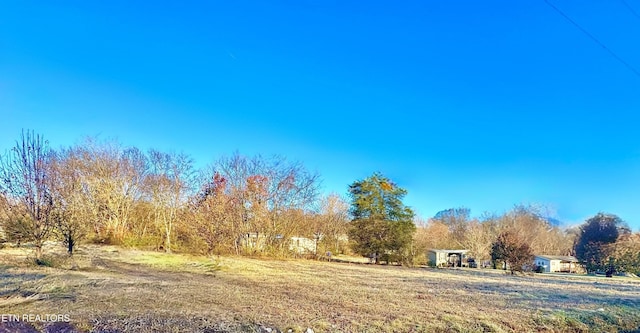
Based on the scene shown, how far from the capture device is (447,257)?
37688 millimetres

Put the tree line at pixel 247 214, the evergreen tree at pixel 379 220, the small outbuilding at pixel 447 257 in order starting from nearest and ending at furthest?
the tree line at pixel 247 214 → the evergreen tree at pixel 379 220 → the small outbuilding at pixel 447 257

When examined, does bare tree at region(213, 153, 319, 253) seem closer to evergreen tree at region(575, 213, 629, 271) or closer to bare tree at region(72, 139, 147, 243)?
bare tree at region(72, 139, 147, 243)

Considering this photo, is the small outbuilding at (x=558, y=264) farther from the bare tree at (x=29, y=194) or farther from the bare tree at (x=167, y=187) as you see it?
the bare tree at (x=29, y=194)

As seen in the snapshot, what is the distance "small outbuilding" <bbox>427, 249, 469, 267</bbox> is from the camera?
3522 cm

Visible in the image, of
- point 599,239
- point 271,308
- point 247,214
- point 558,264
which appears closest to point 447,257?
point 599,239

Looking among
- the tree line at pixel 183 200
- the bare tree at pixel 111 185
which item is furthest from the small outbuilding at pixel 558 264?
the bare tree at pixel 111 185

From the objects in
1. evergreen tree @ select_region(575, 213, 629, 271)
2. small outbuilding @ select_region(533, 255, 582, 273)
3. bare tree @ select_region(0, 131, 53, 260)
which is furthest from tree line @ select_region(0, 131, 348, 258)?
small outbuilding @ select_region(533, 255, 582, 273)

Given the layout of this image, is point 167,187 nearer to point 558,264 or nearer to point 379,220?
point 379,220

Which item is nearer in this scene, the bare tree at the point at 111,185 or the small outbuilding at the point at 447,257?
the bare tree at the point at 111,185

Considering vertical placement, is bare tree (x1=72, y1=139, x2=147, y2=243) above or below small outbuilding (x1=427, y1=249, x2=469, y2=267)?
above

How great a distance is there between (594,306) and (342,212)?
2328 cm

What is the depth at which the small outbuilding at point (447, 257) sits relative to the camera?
116ft

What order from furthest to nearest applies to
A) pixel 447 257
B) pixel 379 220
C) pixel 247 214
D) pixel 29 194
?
pixel 447 257, pixel 379 220, pixel 247 214, pixel 29 194

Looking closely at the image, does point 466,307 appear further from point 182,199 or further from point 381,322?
point 182,199
